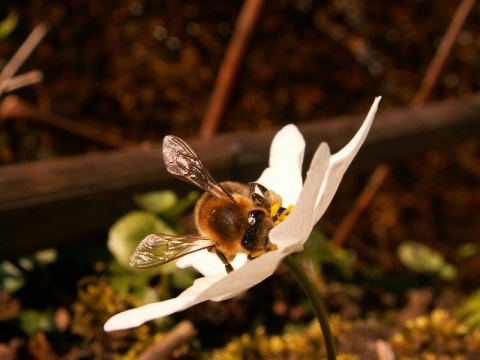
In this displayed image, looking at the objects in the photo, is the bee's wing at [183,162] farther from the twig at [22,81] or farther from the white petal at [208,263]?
the twig at [22,81]

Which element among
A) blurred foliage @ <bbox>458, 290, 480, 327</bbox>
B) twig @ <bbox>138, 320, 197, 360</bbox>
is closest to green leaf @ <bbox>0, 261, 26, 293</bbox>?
twig @ <bbox>138, 320, 197, 360</bbox>

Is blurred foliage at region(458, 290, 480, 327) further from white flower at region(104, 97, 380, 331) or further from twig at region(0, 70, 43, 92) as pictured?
twig at region(0, 70, 43, 92)

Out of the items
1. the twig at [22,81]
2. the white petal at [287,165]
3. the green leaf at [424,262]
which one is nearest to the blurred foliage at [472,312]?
the green leaf at [424,262]

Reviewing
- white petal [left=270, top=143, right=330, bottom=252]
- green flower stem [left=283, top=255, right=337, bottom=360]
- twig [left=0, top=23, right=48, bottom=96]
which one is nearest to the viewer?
white petal [left=270, top=143, right=330, bottom=252]

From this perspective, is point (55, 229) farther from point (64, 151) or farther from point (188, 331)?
point (64, 151)

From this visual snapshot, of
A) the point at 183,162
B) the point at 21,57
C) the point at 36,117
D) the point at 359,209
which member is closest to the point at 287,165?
the point at 183,162

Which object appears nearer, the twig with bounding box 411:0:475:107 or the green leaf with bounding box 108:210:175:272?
the green leaf with bounding box 108:210:175:272
